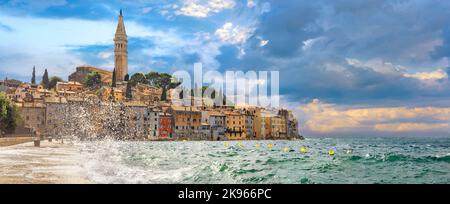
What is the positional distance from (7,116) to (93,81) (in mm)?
75144

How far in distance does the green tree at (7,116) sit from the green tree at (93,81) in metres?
69.3

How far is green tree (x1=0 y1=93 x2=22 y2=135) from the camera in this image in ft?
157

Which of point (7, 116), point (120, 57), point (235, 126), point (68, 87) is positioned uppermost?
point (120, 57)

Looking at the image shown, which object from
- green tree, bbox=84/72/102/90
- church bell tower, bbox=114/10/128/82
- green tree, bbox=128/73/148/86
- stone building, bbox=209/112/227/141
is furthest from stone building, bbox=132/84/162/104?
church bell tower, bbox=114/10/128/82

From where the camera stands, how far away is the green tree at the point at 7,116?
47875mm

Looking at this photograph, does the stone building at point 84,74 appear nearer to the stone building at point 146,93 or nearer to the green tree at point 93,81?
the green tree at point 93,81

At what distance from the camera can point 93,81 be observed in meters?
124

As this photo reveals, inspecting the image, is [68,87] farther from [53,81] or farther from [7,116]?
[7,116]

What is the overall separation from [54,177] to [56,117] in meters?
77.5

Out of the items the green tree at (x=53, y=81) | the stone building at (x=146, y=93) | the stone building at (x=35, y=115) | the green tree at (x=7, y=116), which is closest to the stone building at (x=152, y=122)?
the stone building at (x=146, y=93)

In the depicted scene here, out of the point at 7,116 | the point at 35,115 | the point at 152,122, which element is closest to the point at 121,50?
the point at 152,122
